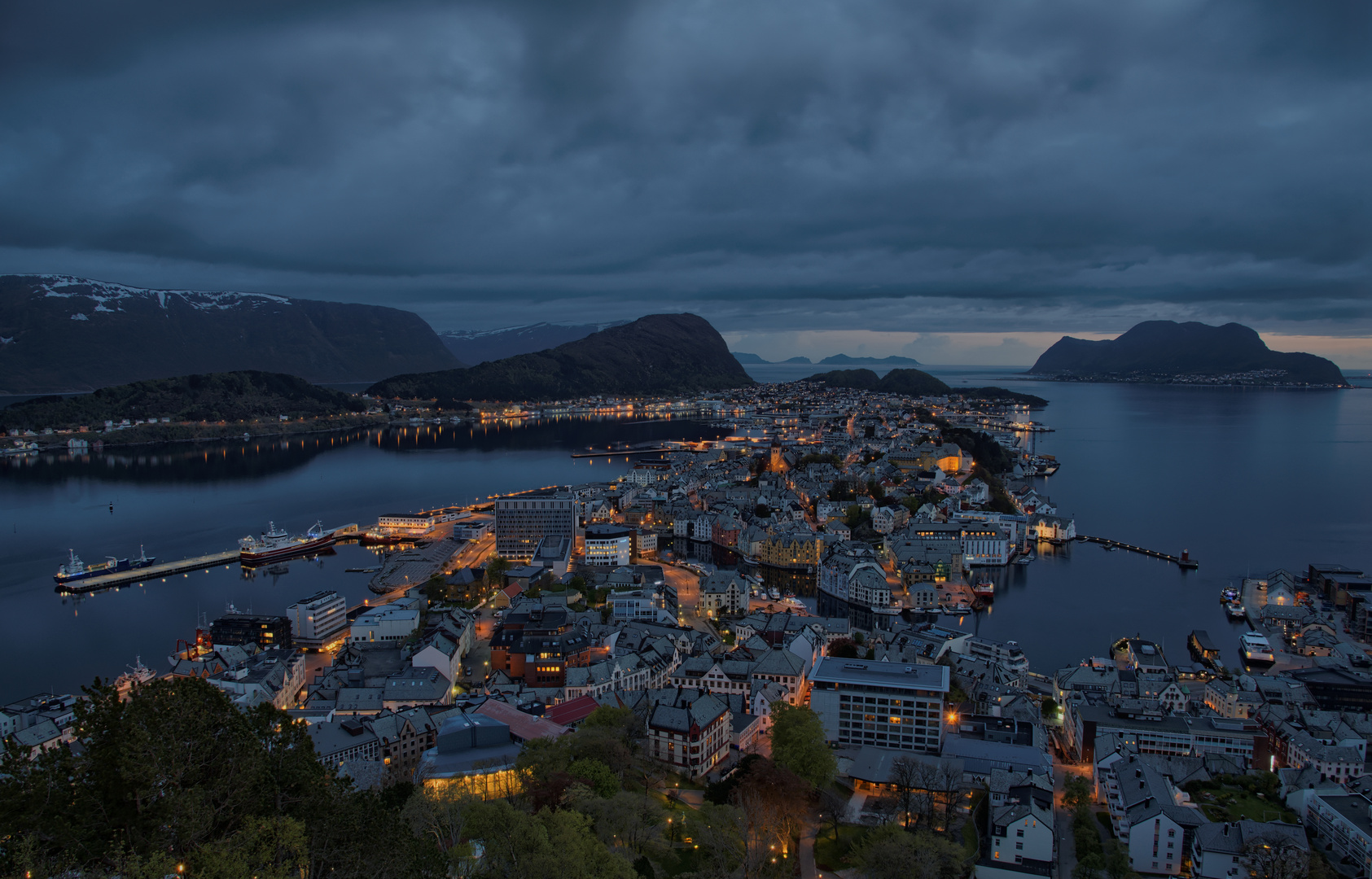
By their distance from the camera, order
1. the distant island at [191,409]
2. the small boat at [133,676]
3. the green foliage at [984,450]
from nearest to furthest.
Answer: the small boat at [133,676]
the green foliage at [984,450]
the distant island at [191,409]

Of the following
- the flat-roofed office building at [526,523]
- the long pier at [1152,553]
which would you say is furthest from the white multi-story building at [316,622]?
the long pier at [1152,553]

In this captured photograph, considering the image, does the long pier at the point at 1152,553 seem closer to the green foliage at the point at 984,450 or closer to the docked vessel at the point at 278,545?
the green foliage at the point at 984,450

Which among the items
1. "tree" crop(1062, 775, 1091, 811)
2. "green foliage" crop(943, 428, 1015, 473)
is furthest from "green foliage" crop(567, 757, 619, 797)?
"green foliage" crop(943, 428, 1015, 473)

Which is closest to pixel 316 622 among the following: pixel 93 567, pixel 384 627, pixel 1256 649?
pixel 384 627

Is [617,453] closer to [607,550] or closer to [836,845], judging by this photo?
[607,550]

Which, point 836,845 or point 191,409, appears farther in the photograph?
point 191,409
